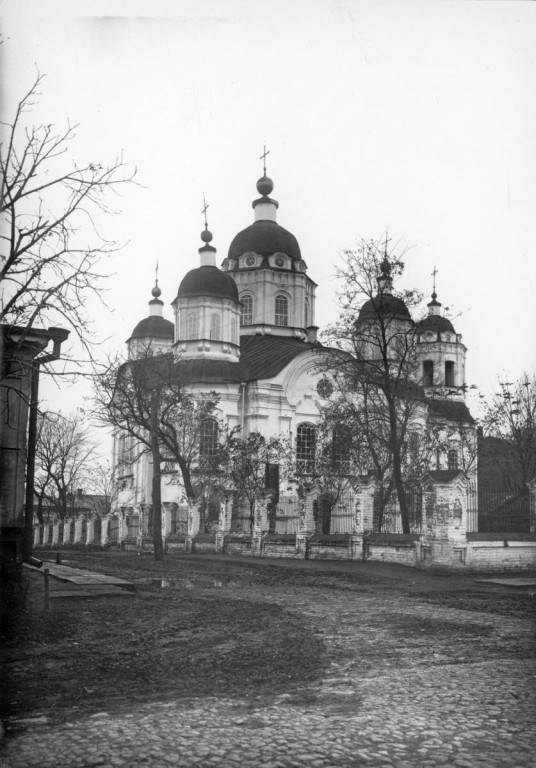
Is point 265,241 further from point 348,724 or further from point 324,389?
point 348,724

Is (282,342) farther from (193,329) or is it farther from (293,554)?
(293,554)

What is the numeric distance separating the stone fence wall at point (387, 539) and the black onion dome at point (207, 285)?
41.2 feet

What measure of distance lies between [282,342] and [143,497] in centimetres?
1056

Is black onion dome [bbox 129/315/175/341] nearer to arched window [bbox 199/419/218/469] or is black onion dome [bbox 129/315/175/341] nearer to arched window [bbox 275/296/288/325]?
arched window [bbox 275/296/288/325]

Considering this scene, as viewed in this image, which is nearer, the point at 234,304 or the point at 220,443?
the point at 220,443

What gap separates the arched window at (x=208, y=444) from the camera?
30.8 metres

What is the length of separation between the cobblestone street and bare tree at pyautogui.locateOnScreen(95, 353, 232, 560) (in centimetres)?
1723

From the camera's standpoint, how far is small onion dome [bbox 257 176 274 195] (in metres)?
46.2

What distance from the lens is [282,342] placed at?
41469mm

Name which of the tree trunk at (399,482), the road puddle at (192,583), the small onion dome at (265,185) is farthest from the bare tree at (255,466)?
the small onion dome at (265,185)

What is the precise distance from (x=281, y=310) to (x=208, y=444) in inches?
501

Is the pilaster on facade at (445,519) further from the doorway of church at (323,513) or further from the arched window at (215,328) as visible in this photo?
the arched window at (215,328)

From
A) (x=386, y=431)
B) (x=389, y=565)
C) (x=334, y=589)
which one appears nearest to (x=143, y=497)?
(x=386, y=431)

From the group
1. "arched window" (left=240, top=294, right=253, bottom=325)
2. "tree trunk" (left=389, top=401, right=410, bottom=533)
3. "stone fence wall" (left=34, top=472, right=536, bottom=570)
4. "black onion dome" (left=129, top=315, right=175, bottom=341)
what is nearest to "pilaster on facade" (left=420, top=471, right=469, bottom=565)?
"stone fence wall" (left=34, top=472, right=536, bottom=570)
